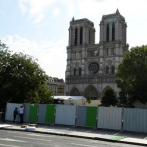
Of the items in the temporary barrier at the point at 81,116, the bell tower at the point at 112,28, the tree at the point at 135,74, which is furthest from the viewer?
the bell tower at the point at 112,28

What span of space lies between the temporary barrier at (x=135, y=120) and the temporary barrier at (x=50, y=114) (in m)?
6.00

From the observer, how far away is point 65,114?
2012 cm

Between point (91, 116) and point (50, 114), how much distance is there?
12.1 feet

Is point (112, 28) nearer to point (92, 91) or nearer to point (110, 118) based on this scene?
point (92, 91)

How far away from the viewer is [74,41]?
86.6 metres

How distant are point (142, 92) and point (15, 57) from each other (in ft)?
72.3

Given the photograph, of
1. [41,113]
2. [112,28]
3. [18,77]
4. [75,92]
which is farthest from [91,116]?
[75,92]

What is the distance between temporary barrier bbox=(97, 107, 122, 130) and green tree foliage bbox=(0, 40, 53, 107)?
1329 cm

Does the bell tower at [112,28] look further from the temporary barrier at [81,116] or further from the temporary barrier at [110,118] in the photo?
the temporary barrier at [110,118]

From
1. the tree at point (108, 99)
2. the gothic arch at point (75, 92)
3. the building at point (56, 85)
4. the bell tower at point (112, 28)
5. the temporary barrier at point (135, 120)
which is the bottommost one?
the temporary barrier at point (135, 120)

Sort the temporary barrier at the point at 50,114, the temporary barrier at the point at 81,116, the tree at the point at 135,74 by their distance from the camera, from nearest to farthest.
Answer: the temporary barrier at the point at 81,116
the temporary barrier at the point at 50,114
the tree at the point at 135,74

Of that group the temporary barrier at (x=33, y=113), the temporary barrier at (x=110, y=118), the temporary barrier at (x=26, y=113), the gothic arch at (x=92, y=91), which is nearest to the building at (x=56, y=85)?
the gothic arch at (x=92, y=91)

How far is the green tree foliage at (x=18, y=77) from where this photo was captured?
28.8 m

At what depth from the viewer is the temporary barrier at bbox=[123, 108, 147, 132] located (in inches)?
674
